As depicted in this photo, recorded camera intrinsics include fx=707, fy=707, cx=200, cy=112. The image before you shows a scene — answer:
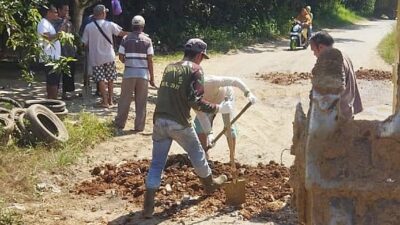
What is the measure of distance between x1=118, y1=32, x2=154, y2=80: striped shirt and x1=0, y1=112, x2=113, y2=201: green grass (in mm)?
883

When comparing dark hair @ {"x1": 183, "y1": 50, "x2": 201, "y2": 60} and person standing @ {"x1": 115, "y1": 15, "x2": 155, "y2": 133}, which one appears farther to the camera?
person standing @ {"x1": 115, "y1": 15, "x2": 155, "y2": 133}

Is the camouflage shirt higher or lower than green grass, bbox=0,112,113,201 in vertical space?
higher

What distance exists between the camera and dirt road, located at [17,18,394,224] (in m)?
6.87

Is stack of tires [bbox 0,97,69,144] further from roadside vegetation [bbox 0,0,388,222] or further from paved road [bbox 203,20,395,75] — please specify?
paved road [bbox 203,20,395,75]

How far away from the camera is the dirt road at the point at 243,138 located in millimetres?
6871

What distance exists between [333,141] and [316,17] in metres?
34.3

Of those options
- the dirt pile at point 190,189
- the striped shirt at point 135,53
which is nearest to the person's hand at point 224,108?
the dirt pile at point 190,189

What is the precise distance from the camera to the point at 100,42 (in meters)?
11.5

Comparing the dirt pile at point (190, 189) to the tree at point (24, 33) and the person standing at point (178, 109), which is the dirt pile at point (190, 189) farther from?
the tree at point (24, 33)

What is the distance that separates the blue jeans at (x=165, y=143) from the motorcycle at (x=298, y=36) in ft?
58.1

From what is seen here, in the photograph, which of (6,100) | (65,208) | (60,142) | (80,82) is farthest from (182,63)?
(80,82)

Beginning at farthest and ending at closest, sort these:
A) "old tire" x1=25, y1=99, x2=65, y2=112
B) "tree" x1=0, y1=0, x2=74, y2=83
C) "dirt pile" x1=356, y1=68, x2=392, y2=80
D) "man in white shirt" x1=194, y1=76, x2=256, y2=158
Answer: "dirt pile" x1=356, y1=68, x2=392, y2=80
"old tire" x1=25, y1=99, x2=65, y2=112
"man in white shirt" x1=194, y1=76, x2=256, y2=158
"tree" x1=0, y1=0, x2=74, y2=83

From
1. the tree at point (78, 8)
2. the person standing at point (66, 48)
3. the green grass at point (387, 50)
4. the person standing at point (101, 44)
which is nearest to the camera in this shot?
the person standing at point (101, 44)

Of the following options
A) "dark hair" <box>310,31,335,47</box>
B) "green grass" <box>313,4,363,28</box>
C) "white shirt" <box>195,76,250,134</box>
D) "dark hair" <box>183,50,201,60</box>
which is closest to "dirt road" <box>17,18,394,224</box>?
"dark hair" <box>310,31,335,47</box>
